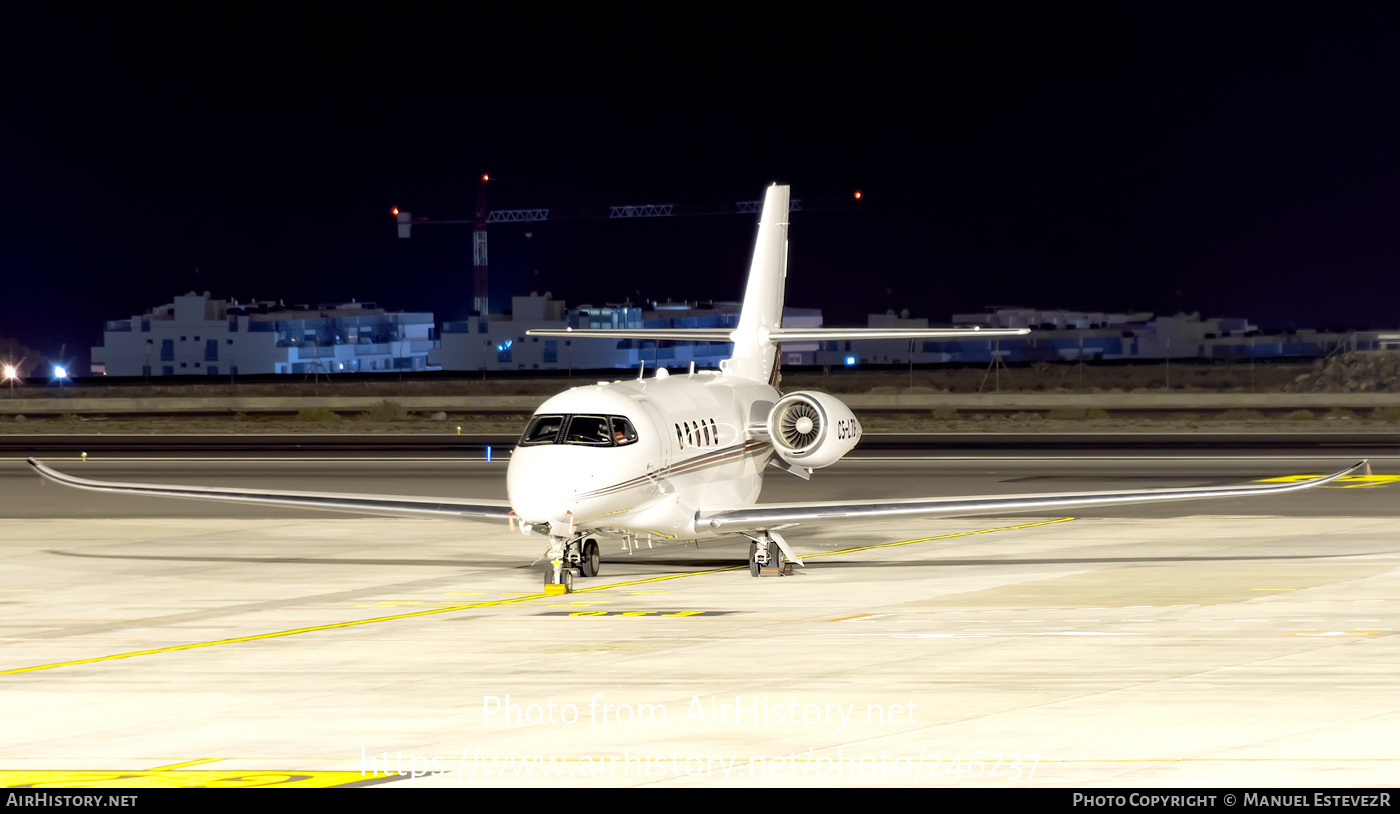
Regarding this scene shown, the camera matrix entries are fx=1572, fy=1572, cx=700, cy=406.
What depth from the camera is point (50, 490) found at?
43750mm

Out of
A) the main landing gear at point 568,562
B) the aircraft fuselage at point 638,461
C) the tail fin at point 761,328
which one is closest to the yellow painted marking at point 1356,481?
the tail fin at point 761,328

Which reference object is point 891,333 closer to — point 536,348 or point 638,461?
point 638,461

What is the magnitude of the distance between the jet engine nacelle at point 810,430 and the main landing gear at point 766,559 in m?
2.80

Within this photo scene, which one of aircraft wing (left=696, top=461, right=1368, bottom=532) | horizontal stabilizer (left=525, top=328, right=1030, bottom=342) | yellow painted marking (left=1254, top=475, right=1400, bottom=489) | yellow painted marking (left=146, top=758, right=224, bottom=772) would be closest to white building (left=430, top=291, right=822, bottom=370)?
yellow painted marking (left=1254, top=475, right=1400, bottom=489)

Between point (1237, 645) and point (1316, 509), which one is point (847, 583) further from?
point (1316, 509)

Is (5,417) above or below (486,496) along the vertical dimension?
above

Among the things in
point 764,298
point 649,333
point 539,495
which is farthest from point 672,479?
point 764,298

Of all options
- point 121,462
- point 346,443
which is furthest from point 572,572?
point 346,443

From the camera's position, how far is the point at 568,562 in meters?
24.9

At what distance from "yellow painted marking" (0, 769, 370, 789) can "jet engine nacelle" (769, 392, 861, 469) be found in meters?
17.2

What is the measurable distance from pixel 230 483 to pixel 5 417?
1846 inches

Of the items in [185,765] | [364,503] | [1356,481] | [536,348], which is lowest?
[185,765]

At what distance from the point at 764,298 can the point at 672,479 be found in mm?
8814

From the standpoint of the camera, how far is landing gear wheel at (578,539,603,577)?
2556 cm
